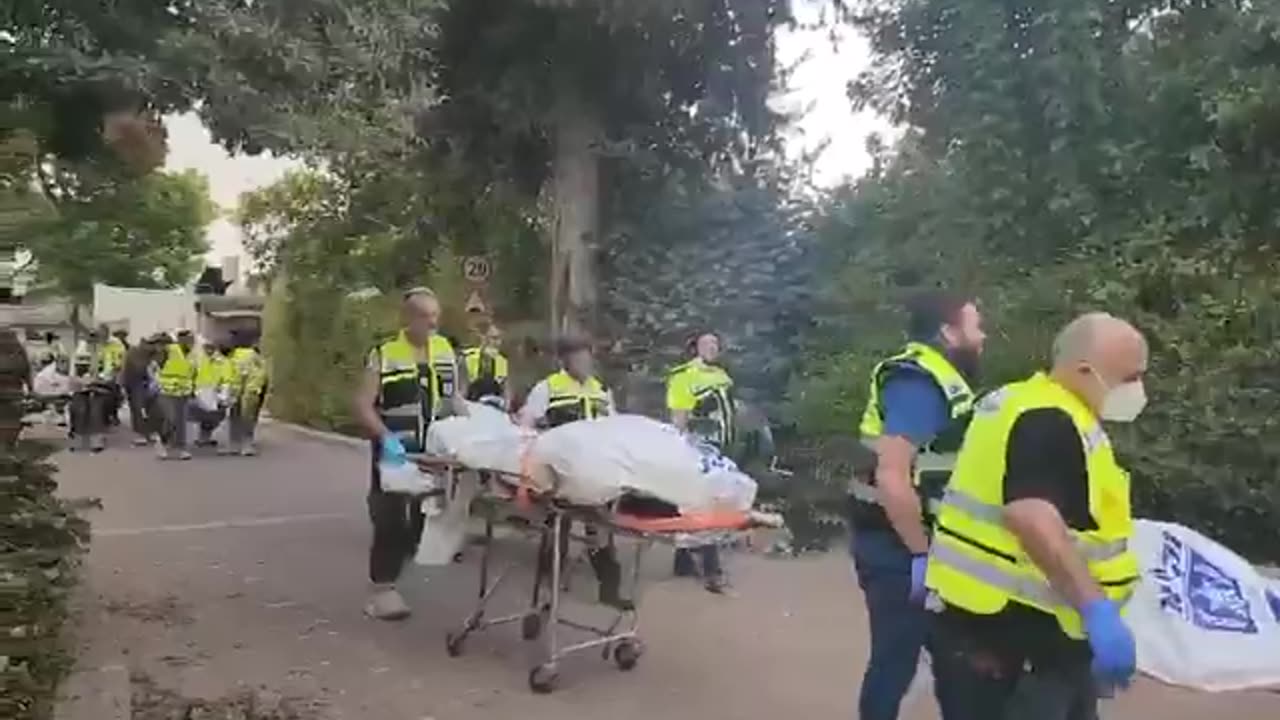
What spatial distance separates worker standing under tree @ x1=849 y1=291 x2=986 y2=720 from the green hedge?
2.65 m

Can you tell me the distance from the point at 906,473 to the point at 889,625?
26.3 inches

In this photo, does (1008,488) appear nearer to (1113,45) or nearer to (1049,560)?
(1049,560)

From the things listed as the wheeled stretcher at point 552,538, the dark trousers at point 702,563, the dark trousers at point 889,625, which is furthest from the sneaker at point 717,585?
the dark trousers at point 889,625

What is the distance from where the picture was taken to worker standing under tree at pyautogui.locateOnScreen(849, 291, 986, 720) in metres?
4.30

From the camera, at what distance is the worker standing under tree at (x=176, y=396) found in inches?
763

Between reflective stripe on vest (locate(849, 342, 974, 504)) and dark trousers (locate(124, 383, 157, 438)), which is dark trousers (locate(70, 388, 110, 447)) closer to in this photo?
dark trousers (locate(124, 383, 157, 438))

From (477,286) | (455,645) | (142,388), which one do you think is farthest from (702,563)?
(142,388)

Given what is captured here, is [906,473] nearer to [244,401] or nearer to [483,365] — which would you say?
[483,365]

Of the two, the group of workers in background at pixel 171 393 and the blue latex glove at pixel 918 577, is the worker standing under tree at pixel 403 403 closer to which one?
the blue latex glove at pixel 918 577

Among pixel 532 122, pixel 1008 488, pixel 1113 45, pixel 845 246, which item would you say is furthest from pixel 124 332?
pixel 1008 488

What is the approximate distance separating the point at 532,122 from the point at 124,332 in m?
19.0

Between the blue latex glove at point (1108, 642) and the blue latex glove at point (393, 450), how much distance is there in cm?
490

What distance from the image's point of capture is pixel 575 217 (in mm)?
14156

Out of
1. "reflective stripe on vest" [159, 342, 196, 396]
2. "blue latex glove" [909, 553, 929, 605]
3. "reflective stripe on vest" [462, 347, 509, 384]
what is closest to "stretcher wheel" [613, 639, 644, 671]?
"blue latex glove" [909, 553, 929, 605]
